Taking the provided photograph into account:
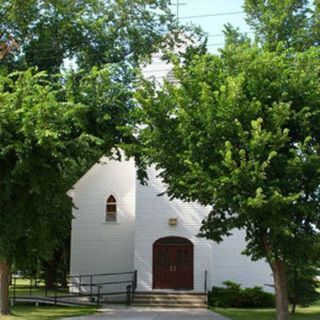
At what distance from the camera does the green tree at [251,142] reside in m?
15.3

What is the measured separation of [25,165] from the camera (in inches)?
714

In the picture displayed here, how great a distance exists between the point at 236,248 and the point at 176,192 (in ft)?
49.7

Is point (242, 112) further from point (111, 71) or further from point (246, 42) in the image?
point (111, 71)

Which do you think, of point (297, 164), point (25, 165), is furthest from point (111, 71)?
point (297, 164)

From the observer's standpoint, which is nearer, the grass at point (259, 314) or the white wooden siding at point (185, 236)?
the grass at point (259, 314)

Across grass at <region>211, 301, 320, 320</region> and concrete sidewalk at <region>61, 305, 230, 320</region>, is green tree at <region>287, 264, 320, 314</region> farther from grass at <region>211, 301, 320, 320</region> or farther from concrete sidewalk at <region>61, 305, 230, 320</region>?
concrete sidewalk at <region>61, 305, 230, 320</region>

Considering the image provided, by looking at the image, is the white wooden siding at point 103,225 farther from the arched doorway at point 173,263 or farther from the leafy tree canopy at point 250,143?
the leafy tree canopy at point 250,143

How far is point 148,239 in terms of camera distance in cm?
3033

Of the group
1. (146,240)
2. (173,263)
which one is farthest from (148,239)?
(173,263)

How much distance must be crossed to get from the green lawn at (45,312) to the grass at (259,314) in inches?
225

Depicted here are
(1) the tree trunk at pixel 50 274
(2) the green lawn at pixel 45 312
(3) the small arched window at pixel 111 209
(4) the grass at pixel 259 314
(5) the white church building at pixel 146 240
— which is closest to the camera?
(2) the green lawn at pixel 45 312

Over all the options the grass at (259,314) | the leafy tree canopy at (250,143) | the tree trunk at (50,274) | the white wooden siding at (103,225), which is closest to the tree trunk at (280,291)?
the leafy tree canopy at (250,143)

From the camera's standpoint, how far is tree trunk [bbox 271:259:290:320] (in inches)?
688

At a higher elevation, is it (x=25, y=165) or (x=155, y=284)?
(x=25, y=165)
